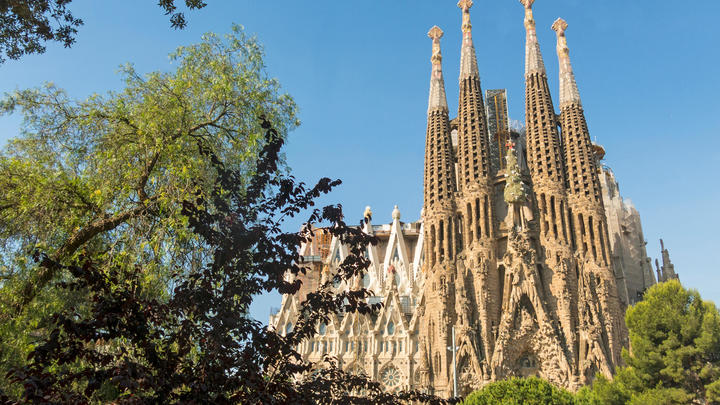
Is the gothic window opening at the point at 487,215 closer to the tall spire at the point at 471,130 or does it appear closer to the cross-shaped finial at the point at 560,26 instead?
the tall spire at the point at 471,130

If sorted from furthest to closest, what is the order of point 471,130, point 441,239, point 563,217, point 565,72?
point 565,72 → point 471,130 → point 441,239 → point 563,217

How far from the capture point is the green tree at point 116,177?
28.5 feet

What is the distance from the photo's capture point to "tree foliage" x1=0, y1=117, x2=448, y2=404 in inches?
195

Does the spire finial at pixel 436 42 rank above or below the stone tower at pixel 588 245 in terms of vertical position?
above

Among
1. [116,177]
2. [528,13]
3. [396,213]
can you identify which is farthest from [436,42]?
[116,177]

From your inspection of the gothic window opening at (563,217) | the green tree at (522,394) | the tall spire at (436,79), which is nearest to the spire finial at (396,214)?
the tall spire at (436,79)

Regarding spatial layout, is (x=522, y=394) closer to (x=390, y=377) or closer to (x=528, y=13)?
(x=390, y=377)

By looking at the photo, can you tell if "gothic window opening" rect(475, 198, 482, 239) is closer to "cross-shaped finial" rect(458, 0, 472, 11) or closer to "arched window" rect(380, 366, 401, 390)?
"arched window" rect(380, 366, 401, 390)

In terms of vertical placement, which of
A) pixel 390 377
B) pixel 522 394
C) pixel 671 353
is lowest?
pixel 522 394

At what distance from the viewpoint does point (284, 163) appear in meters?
11.4

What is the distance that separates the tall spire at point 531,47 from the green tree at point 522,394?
23127 mm

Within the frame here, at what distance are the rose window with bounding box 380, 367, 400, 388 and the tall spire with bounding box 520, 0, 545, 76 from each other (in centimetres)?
2165

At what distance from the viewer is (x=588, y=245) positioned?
3531cm

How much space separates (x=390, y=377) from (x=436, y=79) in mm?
20754
